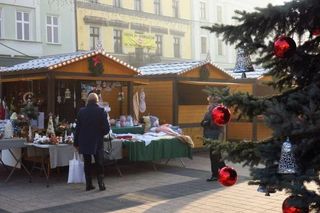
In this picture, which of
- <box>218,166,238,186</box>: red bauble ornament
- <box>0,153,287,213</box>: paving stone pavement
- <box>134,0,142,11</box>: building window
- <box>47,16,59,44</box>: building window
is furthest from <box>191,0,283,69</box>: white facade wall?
<box>218,166,238,186</box>: red bauble ornament

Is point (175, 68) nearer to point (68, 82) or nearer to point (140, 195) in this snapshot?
point (68, 82)

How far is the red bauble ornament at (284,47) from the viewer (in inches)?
126

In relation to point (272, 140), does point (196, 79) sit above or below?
above

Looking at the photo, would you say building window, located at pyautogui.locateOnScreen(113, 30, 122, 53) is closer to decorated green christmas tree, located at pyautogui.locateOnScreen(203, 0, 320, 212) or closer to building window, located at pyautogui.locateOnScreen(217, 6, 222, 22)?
building window, located at pyautogui.locateOnScreen(217, 6, 222, 22)

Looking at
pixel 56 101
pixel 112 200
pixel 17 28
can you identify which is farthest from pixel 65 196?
pixel 17 28

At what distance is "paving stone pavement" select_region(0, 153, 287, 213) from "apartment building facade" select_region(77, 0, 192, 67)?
71.0 feet

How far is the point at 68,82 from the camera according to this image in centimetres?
1255

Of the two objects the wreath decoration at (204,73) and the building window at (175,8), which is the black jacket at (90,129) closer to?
the wreath decoration at (204,73)

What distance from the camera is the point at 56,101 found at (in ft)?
40.3

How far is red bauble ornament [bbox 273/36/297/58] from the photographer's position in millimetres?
3199

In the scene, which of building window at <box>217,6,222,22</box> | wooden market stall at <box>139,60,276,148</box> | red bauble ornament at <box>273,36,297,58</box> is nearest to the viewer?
red bauble ornament at <box>273,36,297,58</box>

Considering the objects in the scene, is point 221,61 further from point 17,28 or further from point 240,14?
point 240,14

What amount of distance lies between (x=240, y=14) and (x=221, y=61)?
41.7m

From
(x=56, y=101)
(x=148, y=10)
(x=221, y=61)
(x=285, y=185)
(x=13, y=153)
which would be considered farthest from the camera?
(x=221, y=61)
